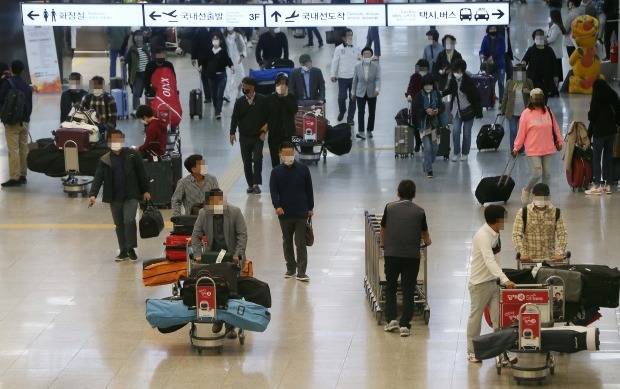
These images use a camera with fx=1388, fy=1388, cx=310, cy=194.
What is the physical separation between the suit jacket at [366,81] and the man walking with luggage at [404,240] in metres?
10.6

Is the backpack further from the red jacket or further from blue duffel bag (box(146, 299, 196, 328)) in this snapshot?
blue duffel bag (box(146, 299, 196, 328))

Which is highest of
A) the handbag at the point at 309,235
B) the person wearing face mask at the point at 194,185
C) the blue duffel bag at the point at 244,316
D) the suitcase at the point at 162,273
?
the person wearing face mask at the point at 194,185

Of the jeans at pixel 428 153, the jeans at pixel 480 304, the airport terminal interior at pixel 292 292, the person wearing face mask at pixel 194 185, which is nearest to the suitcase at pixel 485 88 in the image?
the airport terminal interior at pixel 292 292

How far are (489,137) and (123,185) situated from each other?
8074 mm

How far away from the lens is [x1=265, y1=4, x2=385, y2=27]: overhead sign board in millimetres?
21720

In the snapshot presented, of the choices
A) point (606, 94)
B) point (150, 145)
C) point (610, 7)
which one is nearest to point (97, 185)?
point (150, 145)

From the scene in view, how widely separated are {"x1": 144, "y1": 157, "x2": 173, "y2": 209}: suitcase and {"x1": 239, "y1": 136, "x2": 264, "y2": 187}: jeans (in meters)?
1.30

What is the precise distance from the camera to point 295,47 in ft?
119

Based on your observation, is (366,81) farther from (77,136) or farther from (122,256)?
(122,256)

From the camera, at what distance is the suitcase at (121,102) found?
26.3 metres

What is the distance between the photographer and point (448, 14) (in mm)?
21469

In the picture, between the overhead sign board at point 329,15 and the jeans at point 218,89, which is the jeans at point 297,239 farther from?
the jeans at point 218,89

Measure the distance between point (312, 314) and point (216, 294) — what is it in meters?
1.80

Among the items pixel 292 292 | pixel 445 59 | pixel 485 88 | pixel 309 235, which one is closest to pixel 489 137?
pixel 445 59
